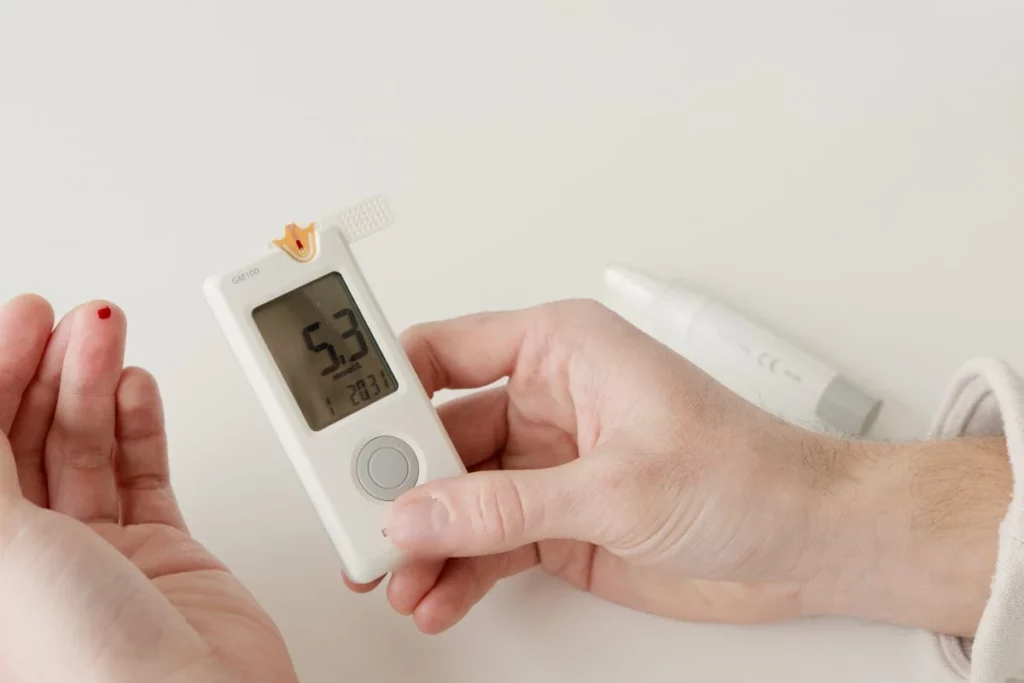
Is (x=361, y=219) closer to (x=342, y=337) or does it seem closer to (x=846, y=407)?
(x=342, y=337)

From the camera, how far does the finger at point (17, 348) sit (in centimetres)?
75

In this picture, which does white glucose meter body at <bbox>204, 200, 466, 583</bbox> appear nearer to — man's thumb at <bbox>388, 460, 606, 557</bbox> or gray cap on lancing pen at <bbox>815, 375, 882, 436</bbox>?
man's thumb at <bbox>388, 460, 606, 557</bbox>

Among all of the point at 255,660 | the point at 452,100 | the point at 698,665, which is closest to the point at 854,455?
the point at 698,665

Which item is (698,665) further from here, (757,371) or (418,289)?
(418,289)

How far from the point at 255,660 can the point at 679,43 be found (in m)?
0.83

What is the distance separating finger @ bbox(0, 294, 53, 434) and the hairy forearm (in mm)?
656

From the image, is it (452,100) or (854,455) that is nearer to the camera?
(854,455)

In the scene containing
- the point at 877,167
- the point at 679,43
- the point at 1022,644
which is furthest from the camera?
the point at 679,43

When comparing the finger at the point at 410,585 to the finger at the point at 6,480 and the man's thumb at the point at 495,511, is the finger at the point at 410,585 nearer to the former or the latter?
the man's thumb at the point at 495,511

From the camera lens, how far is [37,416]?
2.55 ft

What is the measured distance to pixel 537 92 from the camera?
1.10 m

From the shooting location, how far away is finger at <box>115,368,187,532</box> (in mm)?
788

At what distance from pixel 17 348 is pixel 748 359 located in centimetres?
64

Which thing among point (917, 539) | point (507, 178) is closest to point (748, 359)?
point (917, 539)
